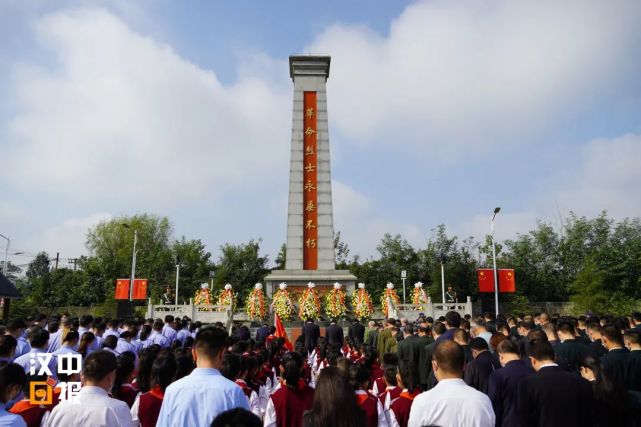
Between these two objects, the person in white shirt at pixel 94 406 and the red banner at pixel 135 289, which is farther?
the red banner at pixel 135 289

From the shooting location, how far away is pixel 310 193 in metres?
23.9

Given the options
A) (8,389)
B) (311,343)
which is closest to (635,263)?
(311,343)

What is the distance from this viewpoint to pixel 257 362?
219 inches

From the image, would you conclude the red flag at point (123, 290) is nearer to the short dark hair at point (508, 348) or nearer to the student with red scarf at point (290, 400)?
the student with red scarf at point (290, 400)

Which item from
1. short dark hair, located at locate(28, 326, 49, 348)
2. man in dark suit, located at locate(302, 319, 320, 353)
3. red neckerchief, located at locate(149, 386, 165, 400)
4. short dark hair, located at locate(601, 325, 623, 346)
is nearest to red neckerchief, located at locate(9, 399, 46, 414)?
red neckerchief, located at locate(149, 386, 165, 400)

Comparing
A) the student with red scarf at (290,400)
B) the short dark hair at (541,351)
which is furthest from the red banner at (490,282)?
the student with red scarf at (290,400)

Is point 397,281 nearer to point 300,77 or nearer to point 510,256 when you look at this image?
point 510,256

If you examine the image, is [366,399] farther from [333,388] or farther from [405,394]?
[333,388]

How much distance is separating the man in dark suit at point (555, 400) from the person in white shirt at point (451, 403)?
36.5 inches

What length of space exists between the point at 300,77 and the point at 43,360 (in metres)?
21.9

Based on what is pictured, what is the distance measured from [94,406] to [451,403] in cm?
227

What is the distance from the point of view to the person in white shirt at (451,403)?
295cm

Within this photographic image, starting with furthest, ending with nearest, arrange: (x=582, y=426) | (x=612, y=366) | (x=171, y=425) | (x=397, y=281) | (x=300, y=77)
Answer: (x=397, y=281)
(x=300, y=77)
(x=612, y=366)
(x=582, y=426)
(x=171, y=425)

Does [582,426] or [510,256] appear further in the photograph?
[510,256]
